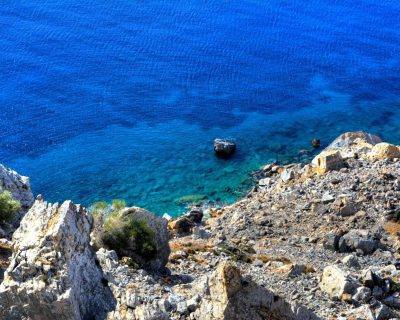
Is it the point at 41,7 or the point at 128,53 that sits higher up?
the point at 41,7

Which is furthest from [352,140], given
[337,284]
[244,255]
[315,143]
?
[337,284]

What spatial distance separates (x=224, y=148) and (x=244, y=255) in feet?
100

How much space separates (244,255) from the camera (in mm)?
44656

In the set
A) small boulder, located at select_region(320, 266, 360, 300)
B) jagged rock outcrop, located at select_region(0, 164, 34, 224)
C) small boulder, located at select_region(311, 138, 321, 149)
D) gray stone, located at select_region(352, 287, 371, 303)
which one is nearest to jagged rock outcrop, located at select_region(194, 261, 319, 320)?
small boulder, located at select_region(320, 266, 360, 300)

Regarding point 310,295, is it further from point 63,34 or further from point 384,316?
point 63,34

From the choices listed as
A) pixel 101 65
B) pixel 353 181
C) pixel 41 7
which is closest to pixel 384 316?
pixel 353 181

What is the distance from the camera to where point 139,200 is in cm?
6631

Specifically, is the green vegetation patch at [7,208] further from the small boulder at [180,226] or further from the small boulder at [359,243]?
the small boulder at [359,243]

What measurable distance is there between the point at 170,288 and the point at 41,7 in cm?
8470

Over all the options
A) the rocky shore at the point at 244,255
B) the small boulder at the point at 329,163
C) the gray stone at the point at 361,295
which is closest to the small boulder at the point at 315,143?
the rocky shore at the point at 244,255

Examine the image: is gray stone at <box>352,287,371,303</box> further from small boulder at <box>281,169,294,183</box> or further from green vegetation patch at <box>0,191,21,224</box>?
small boulder at <box>281,169,294,183</box>

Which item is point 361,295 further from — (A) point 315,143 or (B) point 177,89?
(B) point 177,89

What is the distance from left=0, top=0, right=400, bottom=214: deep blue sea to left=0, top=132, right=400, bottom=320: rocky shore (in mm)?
9940

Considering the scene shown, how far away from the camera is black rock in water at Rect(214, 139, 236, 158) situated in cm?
7438
